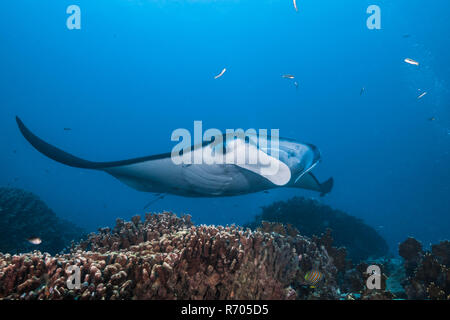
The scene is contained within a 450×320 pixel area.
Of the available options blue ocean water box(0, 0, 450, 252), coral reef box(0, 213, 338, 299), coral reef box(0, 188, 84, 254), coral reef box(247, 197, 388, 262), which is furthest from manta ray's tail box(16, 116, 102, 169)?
blue ocean water box(0, 0, 450, 252)

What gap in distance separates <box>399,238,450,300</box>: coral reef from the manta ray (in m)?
2.72

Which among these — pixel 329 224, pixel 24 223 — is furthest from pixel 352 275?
pixel 24 223

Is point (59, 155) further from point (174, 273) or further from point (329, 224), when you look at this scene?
point (329, 224)

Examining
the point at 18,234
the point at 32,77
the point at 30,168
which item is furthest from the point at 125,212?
the point at 18,234

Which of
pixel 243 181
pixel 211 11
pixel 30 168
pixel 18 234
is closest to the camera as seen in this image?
pixel 243 181

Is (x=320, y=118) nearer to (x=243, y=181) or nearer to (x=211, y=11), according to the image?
(x=211, y=11)

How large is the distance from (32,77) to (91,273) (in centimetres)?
7622

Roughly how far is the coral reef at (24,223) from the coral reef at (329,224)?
9099 mm

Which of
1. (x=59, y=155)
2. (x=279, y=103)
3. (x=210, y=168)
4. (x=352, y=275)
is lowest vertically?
(x=352, y=275)

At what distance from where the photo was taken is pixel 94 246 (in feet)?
12.4

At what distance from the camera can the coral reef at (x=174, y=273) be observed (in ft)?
7.14

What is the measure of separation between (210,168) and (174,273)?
1846mm

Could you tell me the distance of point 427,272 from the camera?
13.3ft

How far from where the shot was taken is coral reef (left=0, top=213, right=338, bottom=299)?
2176mm
